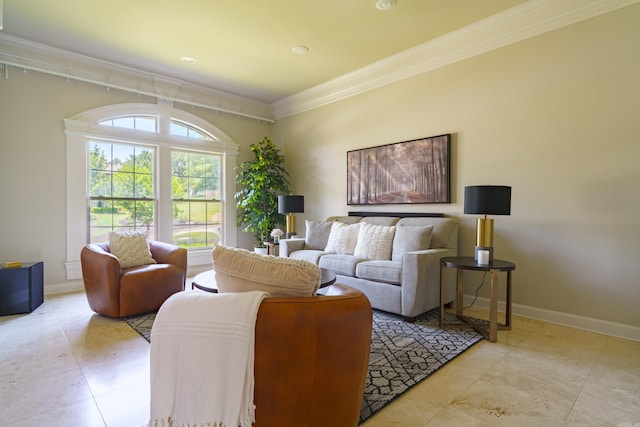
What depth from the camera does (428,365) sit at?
2170 mm

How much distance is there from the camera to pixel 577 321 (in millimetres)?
2879

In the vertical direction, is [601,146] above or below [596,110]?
below

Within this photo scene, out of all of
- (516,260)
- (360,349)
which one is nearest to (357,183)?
(516,260)

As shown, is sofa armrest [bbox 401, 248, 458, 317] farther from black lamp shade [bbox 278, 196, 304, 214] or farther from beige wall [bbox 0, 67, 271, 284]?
beige wall [bbox 0, 67, 271, 284]

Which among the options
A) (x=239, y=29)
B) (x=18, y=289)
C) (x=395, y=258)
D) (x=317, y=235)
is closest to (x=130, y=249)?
(x=18, y=289)

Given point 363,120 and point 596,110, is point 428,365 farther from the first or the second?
point 363,120

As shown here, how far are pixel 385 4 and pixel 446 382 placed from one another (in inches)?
121

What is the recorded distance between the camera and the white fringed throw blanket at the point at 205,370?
3.92ft

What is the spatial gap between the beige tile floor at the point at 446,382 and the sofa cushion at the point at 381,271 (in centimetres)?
85

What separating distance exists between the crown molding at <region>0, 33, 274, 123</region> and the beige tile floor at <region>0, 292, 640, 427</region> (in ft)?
9.70

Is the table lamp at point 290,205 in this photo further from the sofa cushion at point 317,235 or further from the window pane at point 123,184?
the window pane at point 123,184

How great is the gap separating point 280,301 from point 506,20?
3.48 m

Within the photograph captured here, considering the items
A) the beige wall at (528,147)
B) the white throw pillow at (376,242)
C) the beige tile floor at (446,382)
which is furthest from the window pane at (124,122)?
the white throw pillow at (376,242)

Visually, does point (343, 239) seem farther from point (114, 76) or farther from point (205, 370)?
point (114, 76)
